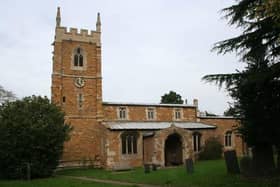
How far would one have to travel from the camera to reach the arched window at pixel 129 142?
3344 centimetres

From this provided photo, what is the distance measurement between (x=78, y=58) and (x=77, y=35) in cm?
268

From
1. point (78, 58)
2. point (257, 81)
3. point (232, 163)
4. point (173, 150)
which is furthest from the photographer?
point (78, 58)

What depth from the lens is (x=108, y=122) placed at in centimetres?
3569

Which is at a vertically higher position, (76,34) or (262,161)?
(76,34)

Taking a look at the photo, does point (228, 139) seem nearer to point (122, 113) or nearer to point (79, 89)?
point (122, 113)

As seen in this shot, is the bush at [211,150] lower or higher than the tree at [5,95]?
lower

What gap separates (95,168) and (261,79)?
24.6 metres

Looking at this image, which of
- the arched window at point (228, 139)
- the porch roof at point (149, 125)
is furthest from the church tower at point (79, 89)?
the arched window at point (228, 139)

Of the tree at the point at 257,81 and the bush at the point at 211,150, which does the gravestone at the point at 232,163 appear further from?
the bush at the point at 211,150

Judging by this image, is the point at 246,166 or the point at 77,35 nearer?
the point at 246,166

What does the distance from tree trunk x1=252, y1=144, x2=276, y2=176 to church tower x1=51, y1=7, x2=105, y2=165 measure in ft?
64.0

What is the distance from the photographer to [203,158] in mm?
35625

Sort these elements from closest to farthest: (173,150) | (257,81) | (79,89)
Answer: (257,81) → (173,150) → (79,89)

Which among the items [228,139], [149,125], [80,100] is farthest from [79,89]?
[228,139]
